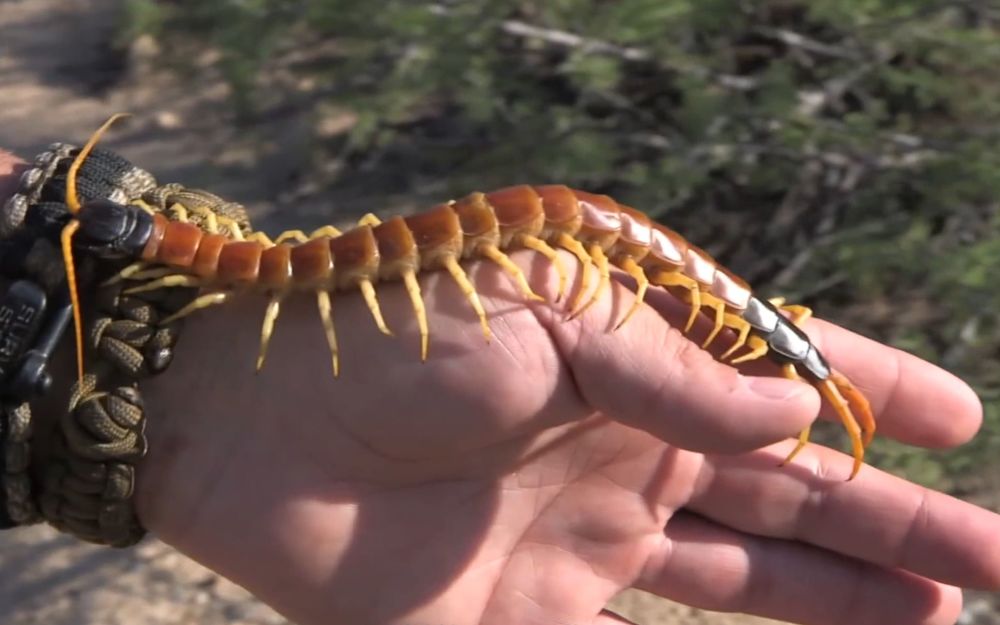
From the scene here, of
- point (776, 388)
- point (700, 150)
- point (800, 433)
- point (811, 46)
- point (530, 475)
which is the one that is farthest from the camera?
point (811, 46)

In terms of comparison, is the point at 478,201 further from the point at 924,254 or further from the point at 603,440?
the point at 924,254

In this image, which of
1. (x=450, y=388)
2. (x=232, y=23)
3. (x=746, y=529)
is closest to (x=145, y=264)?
(x=450, y=388)

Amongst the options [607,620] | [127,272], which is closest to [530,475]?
[607,620]

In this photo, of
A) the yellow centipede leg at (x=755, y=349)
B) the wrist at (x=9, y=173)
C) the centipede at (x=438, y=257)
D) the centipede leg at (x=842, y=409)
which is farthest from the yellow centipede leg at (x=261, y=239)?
the centipede leg at (x=842, y=409)

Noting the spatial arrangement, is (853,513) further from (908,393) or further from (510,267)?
(510,267)

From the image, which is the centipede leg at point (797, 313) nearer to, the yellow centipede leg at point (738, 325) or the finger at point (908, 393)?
the finger at point (908, 393)

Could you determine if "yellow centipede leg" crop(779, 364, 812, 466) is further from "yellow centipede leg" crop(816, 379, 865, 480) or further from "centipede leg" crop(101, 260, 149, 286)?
"centipede leg" crop(101, 260, 149, 286)
